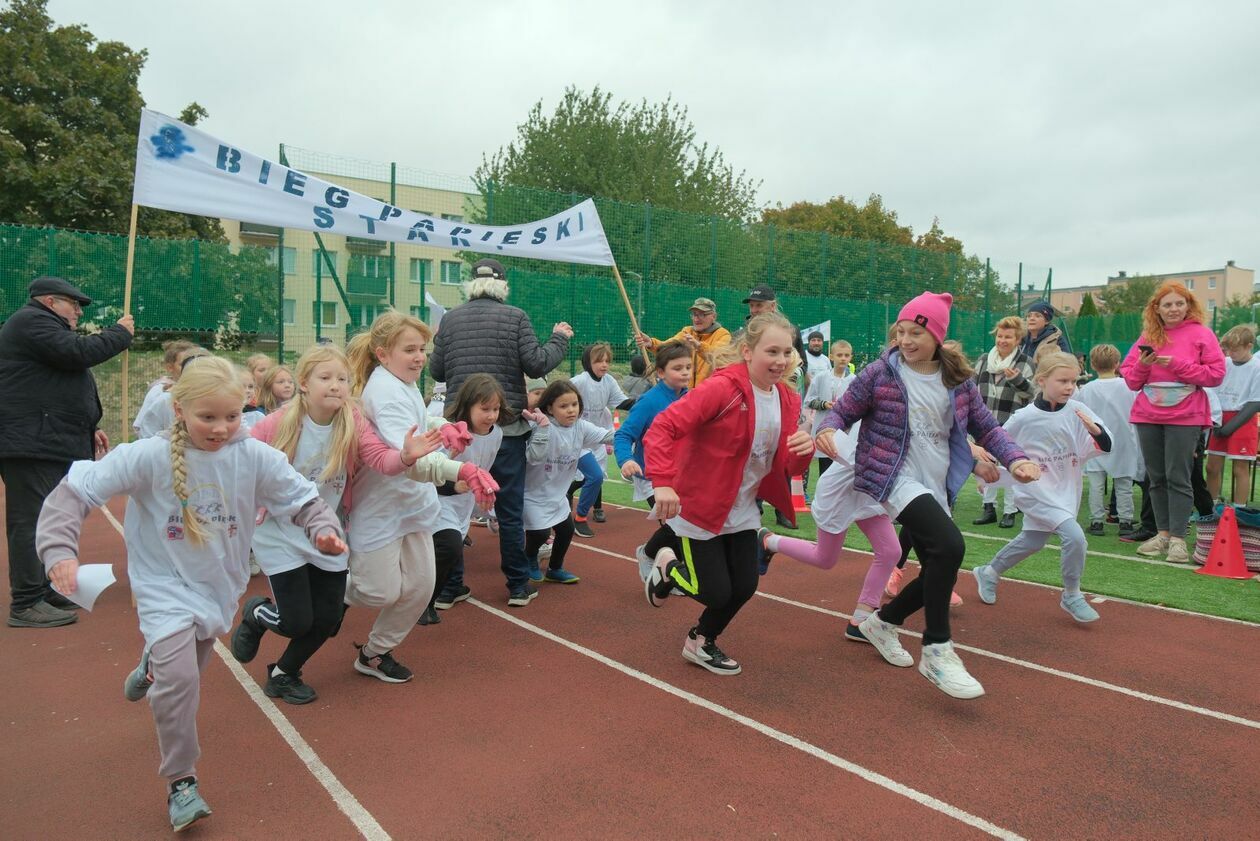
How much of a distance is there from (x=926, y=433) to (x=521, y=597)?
9.71 ft

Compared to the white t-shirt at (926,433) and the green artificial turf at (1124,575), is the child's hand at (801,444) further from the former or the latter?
the green artificial turf at (1124,575)

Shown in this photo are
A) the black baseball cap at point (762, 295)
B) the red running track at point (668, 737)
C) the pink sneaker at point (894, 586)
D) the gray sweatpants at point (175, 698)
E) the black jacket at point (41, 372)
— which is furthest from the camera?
the black baseball cap at point (762, 295)

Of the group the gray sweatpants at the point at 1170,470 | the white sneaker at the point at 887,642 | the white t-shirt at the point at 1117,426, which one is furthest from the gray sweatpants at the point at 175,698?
the white t-shirt at the point at 1117,426

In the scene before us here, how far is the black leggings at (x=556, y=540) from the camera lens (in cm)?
620

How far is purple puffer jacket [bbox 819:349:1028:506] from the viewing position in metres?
4.20

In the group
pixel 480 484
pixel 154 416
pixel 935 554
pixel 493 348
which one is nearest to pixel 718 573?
pixel 935 554

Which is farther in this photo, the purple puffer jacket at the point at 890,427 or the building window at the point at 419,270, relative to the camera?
the building window at the point at 419,270

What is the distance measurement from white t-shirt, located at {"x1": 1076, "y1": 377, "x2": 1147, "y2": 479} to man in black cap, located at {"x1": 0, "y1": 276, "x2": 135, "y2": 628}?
28.6 feet

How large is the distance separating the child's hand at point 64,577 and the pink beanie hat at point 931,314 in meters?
3.63

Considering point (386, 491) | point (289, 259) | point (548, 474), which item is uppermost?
point (289, 259)

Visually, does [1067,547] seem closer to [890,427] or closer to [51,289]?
[890,427]

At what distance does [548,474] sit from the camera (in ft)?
20.3

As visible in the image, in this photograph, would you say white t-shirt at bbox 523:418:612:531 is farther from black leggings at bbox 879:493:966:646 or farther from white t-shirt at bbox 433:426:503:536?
black leggings at bbox 879:493:966:646

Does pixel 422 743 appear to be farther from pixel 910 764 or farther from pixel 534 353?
pixel 534 353
